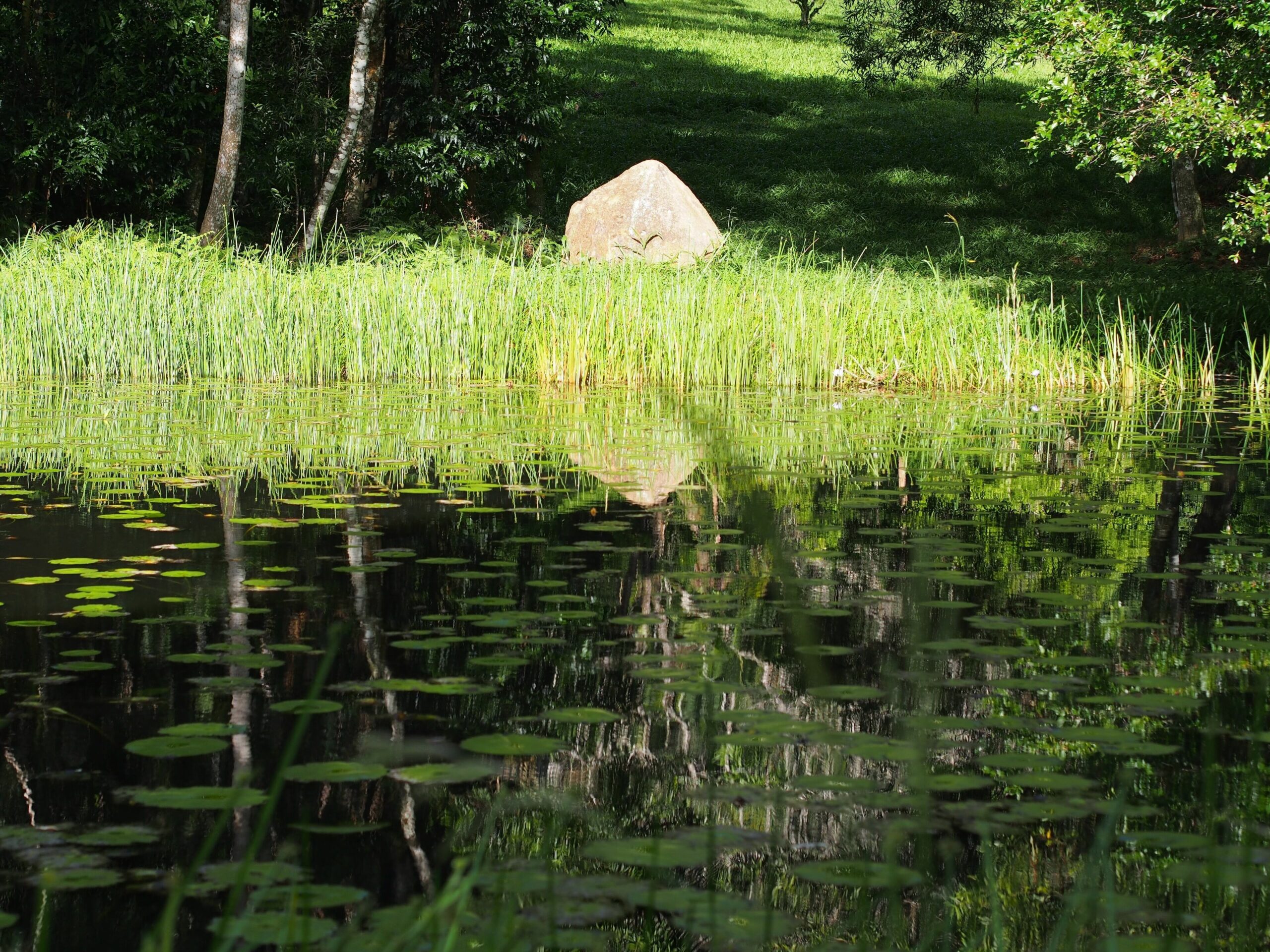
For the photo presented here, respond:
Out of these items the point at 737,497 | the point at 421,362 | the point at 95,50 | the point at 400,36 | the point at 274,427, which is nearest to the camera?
the point at 737,497

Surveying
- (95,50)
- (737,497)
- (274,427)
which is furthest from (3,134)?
(737,497)

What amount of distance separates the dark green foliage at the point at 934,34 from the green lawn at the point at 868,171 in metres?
1.50

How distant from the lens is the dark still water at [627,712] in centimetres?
180

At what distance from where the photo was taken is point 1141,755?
8.05ft

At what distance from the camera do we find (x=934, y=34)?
75.8ft

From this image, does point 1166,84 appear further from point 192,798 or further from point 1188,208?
point 1188,208

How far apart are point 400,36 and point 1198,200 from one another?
37.7ft

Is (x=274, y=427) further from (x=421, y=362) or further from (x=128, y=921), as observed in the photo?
(x=128, y=921)

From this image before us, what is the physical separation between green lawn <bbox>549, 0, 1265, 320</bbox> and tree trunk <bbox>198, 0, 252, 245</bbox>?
17.9ft

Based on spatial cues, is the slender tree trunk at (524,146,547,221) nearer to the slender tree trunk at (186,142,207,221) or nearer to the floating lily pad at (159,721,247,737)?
the slender tree trunk at (186,142,207,221)

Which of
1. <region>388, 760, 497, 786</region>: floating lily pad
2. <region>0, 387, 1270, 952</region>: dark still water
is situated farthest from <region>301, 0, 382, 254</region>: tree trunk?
<region>388, 760, 497, 786</region>: floating lily pad

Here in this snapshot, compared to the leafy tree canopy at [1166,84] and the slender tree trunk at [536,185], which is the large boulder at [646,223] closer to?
the slender tree trunk at [536,185]

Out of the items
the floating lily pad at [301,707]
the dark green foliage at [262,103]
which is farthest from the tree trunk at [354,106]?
the floating lily pad at [301,707]

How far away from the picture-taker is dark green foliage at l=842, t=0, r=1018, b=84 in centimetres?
2300
